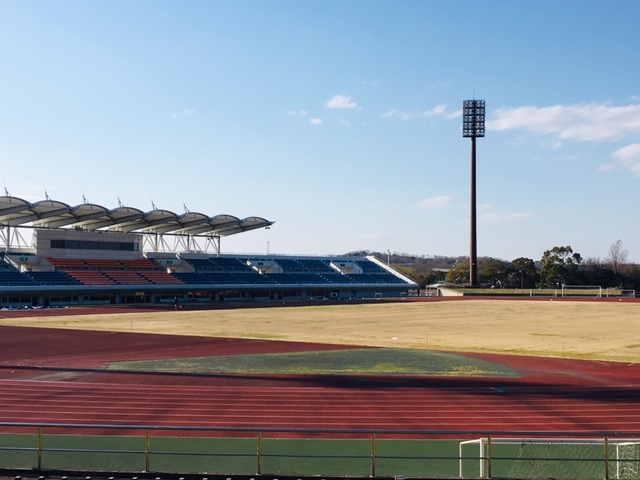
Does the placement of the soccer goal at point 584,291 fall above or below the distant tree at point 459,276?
below

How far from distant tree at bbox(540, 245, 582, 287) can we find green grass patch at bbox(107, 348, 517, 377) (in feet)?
313

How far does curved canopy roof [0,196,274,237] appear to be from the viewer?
66.2m

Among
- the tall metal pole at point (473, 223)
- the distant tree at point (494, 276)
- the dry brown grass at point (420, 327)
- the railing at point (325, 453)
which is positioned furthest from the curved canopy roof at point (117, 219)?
the distant tree at point (494, 276)

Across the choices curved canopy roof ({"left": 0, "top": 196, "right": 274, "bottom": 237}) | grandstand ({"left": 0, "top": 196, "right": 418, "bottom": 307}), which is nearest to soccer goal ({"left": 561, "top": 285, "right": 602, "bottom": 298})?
grandstand ({"left": 0, "top": 196, "right": 418, "bottom": 307})

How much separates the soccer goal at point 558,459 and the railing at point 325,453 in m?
0.02

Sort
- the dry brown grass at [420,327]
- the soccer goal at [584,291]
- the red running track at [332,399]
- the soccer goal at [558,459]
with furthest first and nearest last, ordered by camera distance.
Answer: the soccer goal at [584,291]
the dry brown grass at [420,327]
the red running track at [332,399]
the soccer goal at [558,459]

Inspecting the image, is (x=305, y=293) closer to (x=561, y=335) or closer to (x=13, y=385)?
(x=561, y=335)

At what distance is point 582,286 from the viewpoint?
380 ft

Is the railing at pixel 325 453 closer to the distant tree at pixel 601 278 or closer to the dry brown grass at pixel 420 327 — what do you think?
the dry brown grass at pixel 420 327

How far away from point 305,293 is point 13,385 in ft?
239

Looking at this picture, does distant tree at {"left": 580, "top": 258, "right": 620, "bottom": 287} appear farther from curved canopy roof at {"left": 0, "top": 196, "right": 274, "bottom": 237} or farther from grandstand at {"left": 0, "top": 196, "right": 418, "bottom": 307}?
curved canopy roof at {"left": 0, "top": 196, "right": 274, "bottom": 237}

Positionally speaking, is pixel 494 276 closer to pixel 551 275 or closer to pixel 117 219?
pixel 551 275

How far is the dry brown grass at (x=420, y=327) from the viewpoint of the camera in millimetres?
34344

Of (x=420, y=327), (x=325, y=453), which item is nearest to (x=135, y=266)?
(x=420, y=327)
